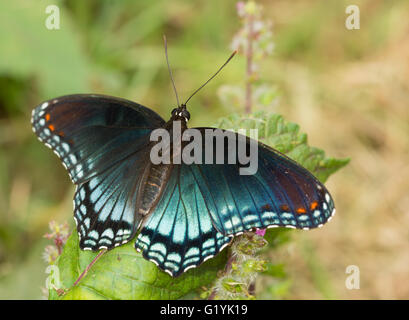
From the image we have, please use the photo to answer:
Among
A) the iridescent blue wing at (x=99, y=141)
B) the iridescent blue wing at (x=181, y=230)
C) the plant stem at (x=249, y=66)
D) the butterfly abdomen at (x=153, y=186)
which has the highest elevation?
the plant stem at (x=249, y=66)

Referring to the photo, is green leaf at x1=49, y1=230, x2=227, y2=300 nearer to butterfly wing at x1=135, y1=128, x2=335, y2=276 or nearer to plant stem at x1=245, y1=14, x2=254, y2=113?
butterfly wing at x1=135, y1=128, x2=335, y2=276

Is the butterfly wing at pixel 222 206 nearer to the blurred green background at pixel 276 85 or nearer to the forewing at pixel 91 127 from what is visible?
the forewing at pixel 91 127

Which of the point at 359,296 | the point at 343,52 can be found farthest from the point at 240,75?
the point at 359,296

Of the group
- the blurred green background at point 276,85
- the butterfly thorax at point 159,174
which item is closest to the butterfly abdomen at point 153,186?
the butterfly thorax at point 159,174

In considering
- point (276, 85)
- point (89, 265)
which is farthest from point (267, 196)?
point (276, 85)

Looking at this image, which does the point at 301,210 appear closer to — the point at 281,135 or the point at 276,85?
the point at 281,135

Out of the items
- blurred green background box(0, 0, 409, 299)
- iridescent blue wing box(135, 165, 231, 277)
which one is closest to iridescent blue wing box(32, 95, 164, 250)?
iridescent blue wing box(135, 165, 231, 277)

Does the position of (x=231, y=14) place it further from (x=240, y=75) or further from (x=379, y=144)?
(x=379, y=144)

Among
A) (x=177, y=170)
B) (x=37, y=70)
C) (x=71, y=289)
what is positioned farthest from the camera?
(x=37, y=70)
